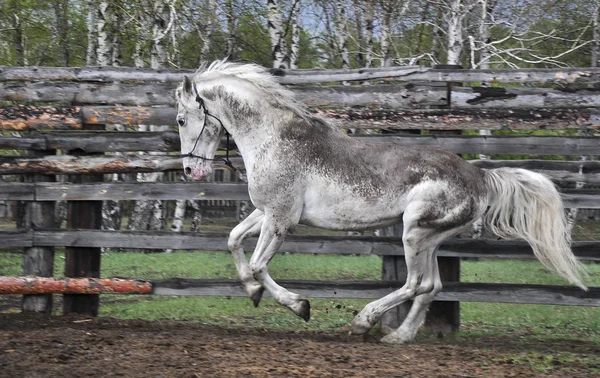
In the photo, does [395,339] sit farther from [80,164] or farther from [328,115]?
[80,164]

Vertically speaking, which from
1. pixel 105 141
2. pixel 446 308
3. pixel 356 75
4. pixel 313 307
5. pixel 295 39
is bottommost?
pixel 313 307

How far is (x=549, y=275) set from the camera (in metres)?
14.0

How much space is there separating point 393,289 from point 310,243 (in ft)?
2.93

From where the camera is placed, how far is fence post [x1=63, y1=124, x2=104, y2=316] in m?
8.48

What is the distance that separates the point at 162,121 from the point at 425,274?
115 inches

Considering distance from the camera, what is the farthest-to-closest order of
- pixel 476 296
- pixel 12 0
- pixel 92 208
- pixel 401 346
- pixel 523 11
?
1. pixel 12 0
2. pixel 523 11
3. pixel 92 208
4. pixel 476 296
5. pixel 401 346

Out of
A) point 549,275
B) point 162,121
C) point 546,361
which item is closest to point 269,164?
point 162,121

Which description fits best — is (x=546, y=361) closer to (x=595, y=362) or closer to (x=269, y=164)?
(x=595, y=362)

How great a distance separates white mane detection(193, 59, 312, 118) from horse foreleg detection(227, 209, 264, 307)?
96cm

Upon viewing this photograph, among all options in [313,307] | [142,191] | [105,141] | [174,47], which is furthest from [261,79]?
[174,47]

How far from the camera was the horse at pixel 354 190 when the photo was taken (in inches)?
280

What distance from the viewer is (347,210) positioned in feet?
23.6

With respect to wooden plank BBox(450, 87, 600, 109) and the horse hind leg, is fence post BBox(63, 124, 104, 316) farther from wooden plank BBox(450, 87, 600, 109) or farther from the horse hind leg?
wooden plank BBox(450, 87, 600, 109)

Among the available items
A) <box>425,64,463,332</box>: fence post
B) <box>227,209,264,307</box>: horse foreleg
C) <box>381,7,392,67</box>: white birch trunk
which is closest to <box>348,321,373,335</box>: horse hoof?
<box>227,209,264,307</box>: horse foreleg
